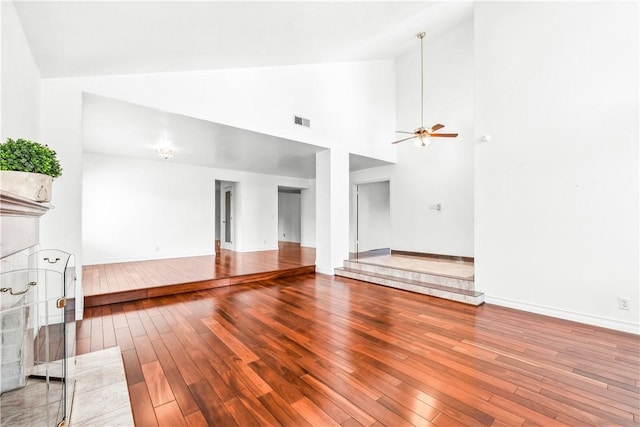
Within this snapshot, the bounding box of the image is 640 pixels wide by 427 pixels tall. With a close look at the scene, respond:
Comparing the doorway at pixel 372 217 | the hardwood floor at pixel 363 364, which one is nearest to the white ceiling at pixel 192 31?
the hardwood floor at pixel 363 364

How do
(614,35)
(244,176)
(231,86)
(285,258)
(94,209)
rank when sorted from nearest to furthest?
(614,35)
(231,86)
(94,209)
(285,258)
(244,176)

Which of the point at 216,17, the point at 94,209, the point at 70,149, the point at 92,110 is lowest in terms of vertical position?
the point at 94,209

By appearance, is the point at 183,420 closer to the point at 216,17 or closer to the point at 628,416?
the point at 628,416

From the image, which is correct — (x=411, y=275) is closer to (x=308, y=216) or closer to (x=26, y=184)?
(x=26, y=184)

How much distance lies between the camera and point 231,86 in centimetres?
405

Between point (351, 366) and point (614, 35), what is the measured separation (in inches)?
178

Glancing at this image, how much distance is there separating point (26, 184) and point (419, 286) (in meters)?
4.54

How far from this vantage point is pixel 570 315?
3.27m

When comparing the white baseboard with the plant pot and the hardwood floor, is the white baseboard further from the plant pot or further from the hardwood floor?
the plant pot

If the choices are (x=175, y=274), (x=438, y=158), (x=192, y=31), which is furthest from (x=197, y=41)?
(x=438, y=158)

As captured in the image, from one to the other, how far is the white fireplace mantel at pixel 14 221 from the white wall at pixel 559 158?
4.70 m

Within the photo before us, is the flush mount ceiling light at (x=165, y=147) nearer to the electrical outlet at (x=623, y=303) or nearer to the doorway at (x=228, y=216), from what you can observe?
the doorway at (x=228, y=216)

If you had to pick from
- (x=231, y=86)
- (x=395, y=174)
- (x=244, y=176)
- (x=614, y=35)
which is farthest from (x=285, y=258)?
(x=614, y=35)

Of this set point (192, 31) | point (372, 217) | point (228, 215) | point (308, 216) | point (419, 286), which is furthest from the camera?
point (308, 216)
